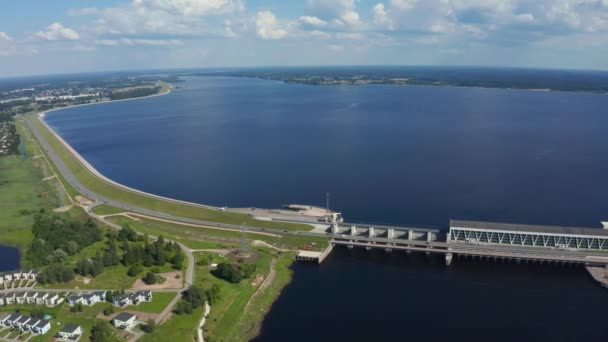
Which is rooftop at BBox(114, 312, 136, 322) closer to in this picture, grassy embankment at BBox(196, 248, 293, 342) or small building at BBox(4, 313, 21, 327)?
grassy embankment at BBox(196, 248, 293, 342)

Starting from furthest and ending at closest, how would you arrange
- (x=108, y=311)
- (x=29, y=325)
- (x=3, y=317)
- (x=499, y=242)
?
(x=499, y=242) → (x=108, y=311) → (x=3, y=317) → (x=29, y=325)

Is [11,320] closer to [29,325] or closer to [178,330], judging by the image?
[29,325]

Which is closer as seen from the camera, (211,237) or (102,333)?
(102,333)

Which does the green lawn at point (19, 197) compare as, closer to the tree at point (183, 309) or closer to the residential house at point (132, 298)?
the residential house at point (132, 298)

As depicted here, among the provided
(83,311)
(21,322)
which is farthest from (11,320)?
(83,311)

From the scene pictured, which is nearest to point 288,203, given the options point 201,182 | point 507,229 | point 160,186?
point 201,182
